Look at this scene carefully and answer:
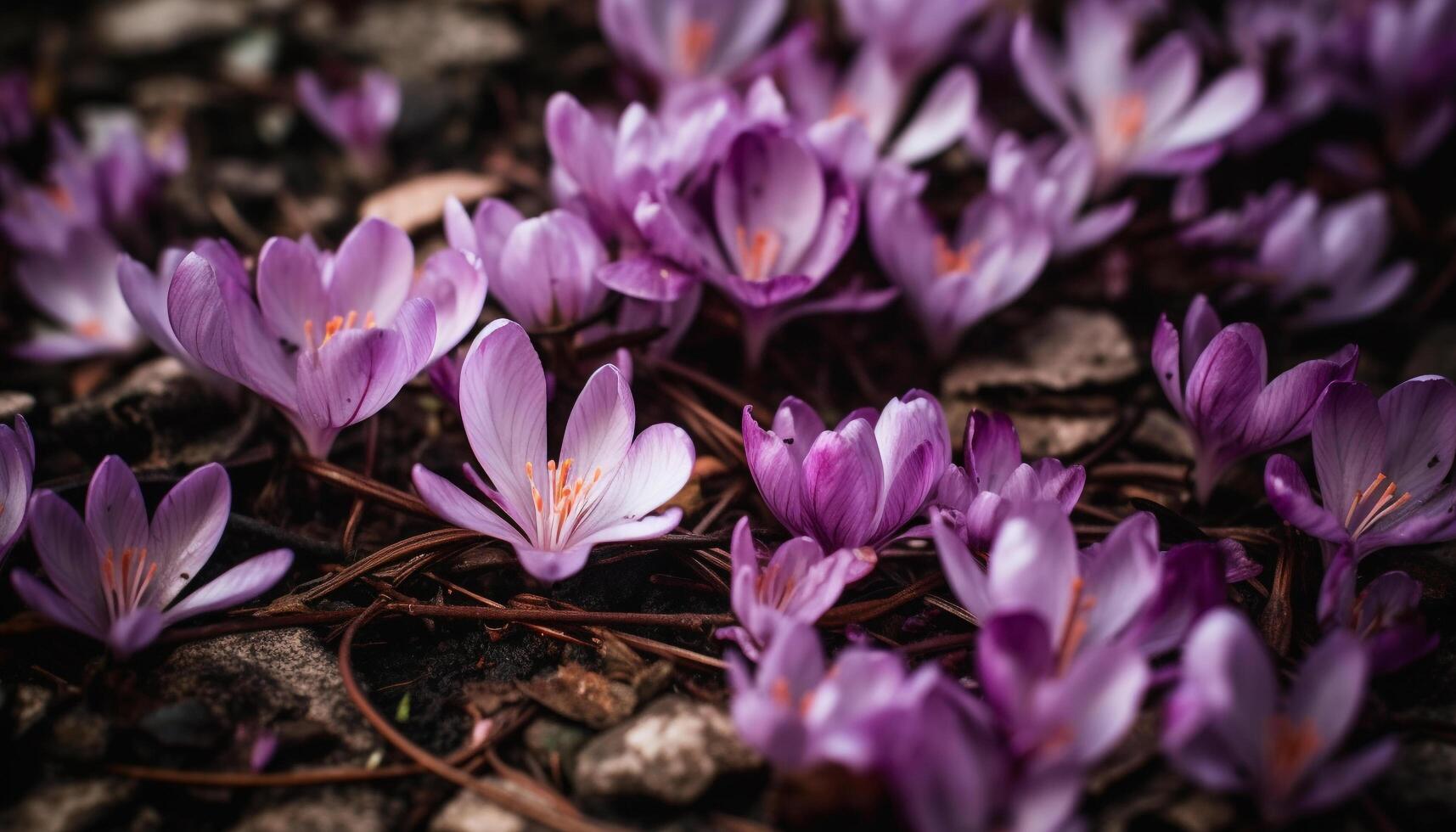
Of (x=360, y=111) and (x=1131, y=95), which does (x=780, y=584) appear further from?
(x=360, y=111)

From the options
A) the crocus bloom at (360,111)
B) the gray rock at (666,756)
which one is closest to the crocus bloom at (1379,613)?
the gray rock at (666,756)

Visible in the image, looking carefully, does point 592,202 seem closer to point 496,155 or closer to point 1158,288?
point 496,155

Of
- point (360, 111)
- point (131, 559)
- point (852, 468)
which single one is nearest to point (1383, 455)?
point (852, 468)

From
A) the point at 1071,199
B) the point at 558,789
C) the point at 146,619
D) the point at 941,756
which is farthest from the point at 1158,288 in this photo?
the point at 146,619

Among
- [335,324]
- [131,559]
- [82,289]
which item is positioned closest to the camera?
[131,559]

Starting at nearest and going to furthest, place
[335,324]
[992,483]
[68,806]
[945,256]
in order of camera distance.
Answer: [68,806], [992,483], [335,324], [945,256]

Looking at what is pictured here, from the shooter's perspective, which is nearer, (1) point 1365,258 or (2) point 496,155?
(1) point 1365,258

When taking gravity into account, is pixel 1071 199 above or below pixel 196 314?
below

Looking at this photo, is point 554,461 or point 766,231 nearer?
point 554,461

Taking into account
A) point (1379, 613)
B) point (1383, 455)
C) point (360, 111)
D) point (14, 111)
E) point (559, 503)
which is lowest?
point (1379, 613)
